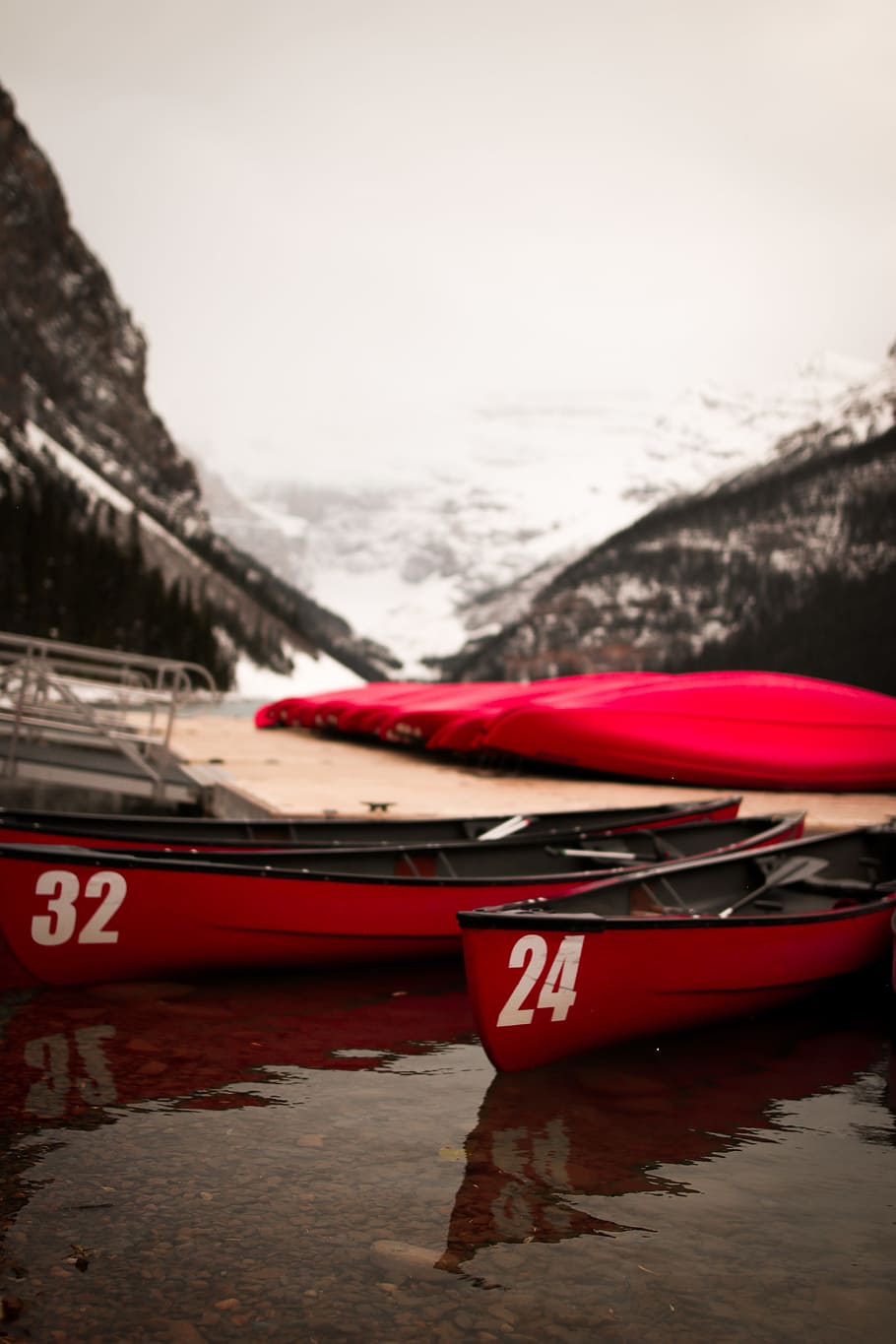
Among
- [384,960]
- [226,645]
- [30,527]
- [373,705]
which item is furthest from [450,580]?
[384,960]

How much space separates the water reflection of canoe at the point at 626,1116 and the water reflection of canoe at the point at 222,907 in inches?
34.3

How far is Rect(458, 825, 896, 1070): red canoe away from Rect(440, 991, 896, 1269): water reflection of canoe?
3.8 inches

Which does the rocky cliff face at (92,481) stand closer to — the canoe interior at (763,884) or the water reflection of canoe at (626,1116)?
Answer: the canoe interior at (763,884)

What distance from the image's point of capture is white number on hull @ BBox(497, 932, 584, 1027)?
10.9ft

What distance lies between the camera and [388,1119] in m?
3.19

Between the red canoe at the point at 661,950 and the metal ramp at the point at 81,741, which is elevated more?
the metal ramp at the point at 81,741

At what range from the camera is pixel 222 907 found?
4.39 metres

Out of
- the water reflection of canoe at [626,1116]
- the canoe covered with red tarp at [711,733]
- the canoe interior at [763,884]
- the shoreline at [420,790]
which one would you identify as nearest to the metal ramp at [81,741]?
the shoreline at [420,790]

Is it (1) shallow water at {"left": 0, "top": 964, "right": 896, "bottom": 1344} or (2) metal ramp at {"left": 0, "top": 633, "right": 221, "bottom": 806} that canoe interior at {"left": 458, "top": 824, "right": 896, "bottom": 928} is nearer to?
(1) shallow water at {"left": 0, "top": 964, "right": 896, "bottom": 1344}

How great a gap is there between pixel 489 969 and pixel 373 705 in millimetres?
9936

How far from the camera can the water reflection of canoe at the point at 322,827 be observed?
4.80m

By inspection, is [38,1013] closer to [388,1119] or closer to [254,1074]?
[254,1074]

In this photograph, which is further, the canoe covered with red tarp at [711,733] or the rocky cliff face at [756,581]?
the rocky cliff face at [756,581]

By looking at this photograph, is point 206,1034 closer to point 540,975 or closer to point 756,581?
point 540,975
